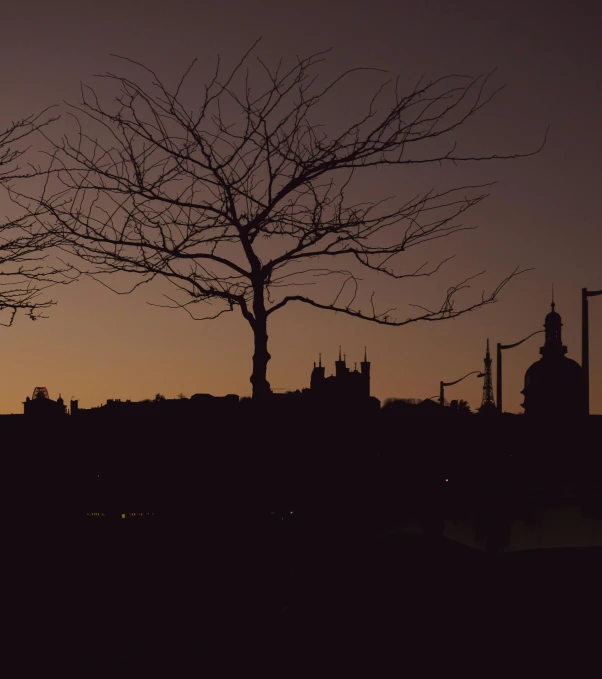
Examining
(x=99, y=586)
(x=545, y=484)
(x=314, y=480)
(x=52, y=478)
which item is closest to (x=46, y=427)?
(x=52, y=478)

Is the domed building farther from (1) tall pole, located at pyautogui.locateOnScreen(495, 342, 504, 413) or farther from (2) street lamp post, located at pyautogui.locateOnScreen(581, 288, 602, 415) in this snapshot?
(2) street lamp post, located at pyautogui.locateOnScreen(581, 288, 602, 415)

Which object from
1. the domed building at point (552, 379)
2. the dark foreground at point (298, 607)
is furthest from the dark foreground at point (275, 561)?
the domed building at point (552, 379)

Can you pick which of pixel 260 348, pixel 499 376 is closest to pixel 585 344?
pixel 499 376

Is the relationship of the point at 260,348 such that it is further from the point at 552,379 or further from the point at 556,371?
the point at 552,379

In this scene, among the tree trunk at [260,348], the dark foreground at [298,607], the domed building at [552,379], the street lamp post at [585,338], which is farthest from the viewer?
the domed building at [552,379]

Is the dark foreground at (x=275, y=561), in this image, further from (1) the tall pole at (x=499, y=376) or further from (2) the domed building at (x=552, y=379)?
(2) the domed building at (x=552, y=379)

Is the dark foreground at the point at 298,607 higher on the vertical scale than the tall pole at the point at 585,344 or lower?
lower

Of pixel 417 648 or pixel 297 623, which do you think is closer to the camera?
pixel 417 648

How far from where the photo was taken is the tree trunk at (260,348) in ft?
30.6

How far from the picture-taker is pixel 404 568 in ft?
21.3

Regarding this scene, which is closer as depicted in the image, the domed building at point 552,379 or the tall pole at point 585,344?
the tall pole at point 585,344

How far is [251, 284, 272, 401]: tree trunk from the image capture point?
933cm

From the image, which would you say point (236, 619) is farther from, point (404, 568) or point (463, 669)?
point (463, 669)

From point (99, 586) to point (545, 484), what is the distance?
18.0 ft
